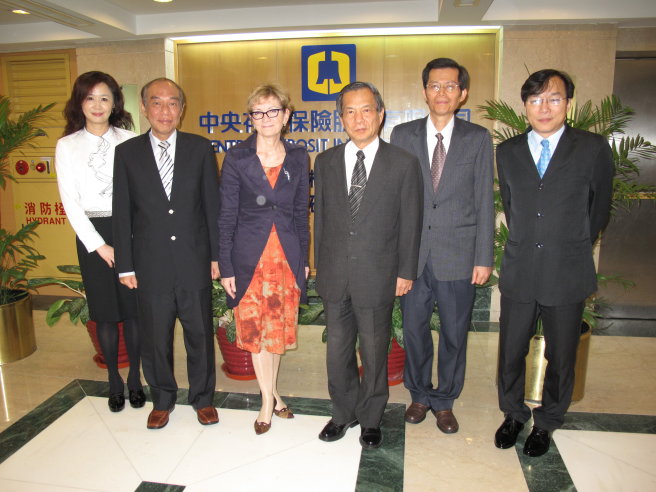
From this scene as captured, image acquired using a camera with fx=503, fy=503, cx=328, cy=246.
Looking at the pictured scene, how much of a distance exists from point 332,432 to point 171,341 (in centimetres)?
98

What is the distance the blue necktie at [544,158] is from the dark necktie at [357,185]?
820 mm

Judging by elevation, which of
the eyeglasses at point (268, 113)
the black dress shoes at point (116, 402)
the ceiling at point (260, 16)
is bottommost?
the black dress shoes at point (116, 402)

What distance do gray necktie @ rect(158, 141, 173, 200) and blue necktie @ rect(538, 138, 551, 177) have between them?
1781 millimetres

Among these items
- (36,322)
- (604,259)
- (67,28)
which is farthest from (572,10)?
(36,322)

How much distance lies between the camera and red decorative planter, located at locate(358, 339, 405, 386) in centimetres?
323

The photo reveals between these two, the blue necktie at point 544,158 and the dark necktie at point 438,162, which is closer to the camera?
the blue necktie at point 544,158

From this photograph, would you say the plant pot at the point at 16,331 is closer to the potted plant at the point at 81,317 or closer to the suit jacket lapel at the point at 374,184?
the potted plant at the point at 81,317

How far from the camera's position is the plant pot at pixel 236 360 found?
130 inches

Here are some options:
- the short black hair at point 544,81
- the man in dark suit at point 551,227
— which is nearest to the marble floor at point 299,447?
the man in dark suit at point 551,227

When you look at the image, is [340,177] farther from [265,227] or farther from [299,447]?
[299,447]

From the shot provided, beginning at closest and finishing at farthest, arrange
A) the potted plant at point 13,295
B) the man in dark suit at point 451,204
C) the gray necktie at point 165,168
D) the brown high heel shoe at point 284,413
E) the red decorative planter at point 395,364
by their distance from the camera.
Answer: the man in dark suit at point 451,204 < the gray necktie at point 165,168 < the brown high heel shoe at point 284,413 < the red decorative planter at point 395,364 < the potted plant at point 13,295

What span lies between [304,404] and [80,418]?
1269 mm

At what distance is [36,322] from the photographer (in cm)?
457

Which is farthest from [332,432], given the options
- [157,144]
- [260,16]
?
[260,16]
